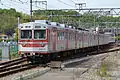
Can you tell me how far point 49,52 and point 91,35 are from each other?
18632 mm

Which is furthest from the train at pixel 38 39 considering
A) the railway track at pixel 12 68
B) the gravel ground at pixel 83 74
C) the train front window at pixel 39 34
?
the gravel ground at pixel 83 74

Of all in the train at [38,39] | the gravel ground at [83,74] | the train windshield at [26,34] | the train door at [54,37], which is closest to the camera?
the gravel ground at [83,74]

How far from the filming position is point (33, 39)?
66.3ft

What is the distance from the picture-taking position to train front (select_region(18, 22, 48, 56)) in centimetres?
2003

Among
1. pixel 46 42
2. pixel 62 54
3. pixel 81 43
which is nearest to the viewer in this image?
pixel 46 42

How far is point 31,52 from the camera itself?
66.3 feet

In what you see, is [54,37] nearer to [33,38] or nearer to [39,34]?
[39,34]

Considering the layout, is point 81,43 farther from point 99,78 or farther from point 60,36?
point 99,78

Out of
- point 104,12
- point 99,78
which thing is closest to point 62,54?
point 99,78

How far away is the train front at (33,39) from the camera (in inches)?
789

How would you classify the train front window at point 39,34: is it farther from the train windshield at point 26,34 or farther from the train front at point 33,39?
the train windshield at point 26,34

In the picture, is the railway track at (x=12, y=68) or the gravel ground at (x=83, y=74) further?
the railway track at (x=12, y=68)

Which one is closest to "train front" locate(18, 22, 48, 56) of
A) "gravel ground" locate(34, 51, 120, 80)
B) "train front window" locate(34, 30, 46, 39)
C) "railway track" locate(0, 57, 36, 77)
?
"train front window" locate(34, 30, 46, 39)

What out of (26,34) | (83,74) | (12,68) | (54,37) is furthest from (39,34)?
(83,74)
